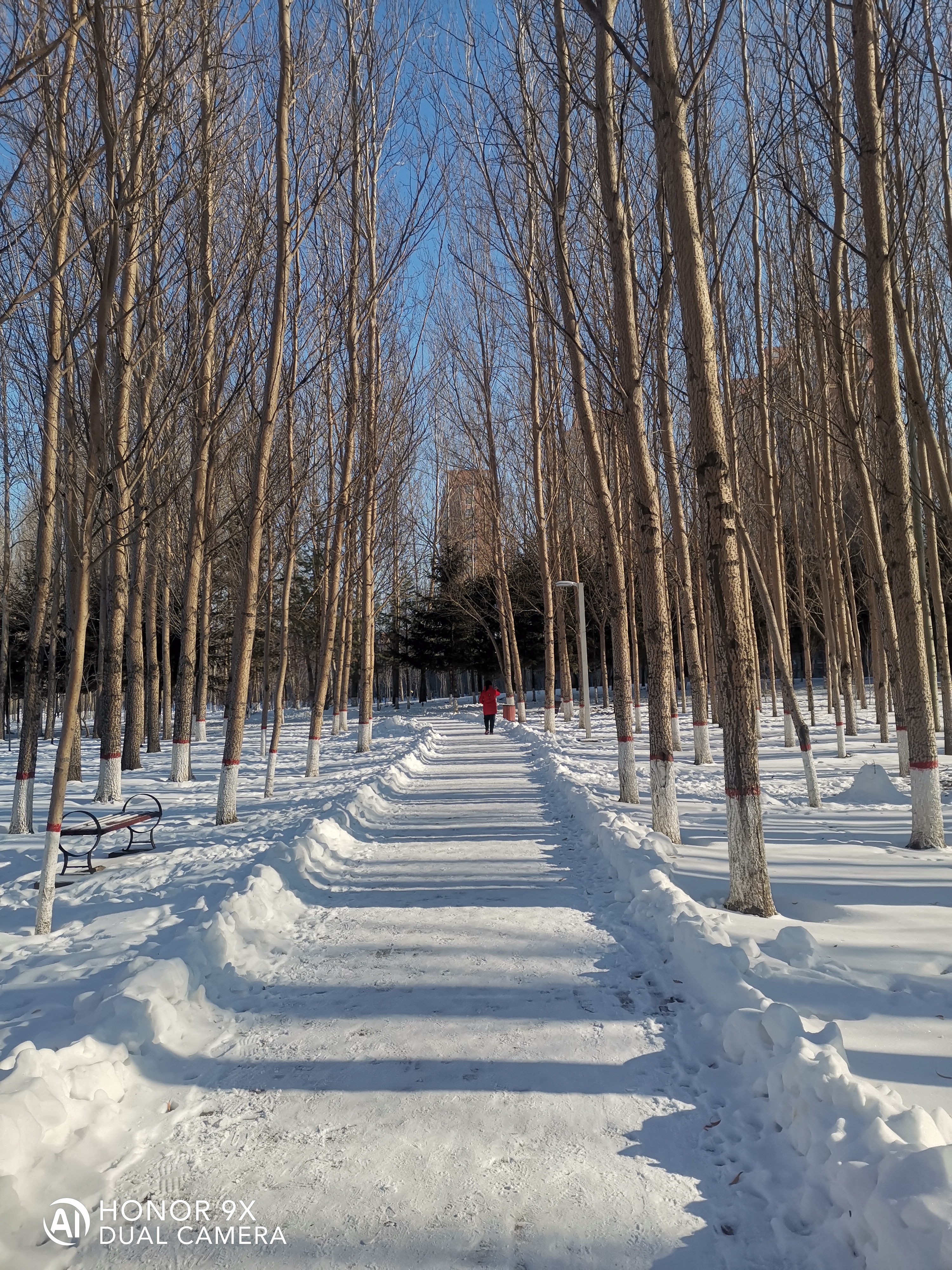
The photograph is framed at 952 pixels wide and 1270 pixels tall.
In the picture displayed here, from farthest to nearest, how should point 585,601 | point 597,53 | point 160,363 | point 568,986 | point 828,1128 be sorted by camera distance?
point 585,601
point 160,363
point 597,53
point 568,986
point 828,1128

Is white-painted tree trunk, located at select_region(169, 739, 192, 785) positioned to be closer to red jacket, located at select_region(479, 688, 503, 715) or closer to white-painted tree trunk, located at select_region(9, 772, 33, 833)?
white-painted tree trunk, located at select_region(9, 772, 33, 833)

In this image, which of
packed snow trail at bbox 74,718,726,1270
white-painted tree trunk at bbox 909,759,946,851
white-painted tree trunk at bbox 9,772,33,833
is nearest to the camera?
packed snow trail at bbox 74,718,726,1270

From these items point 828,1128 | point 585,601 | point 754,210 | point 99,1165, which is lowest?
point 99,1165

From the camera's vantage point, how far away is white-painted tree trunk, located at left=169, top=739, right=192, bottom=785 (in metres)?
13.1

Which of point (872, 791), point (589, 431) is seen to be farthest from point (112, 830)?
point (872, 791)

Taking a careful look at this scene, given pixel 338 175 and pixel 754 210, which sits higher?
pixel 754 210

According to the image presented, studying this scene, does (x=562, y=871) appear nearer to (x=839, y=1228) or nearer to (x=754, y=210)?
(x=839, y=1228)

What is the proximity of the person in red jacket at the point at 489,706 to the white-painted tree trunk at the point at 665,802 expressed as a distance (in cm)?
1773

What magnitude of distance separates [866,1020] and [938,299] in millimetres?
12440

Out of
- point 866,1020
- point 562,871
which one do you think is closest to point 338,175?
point 562,871

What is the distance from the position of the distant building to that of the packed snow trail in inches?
867

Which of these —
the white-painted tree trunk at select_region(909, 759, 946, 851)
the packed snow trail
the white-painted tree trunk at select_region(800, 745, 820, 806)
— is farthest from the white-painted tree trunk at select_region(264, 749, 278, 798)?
the white-painted tree trunk at select_region(909, 759, 946, 851)

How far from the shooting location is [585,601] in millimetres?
35719

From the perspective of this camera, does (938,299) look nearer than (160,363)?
No
